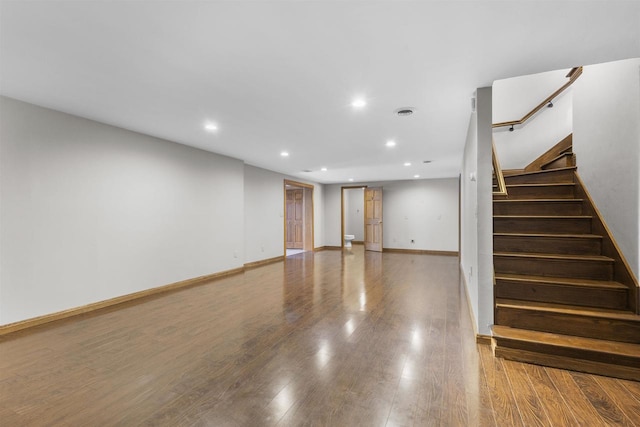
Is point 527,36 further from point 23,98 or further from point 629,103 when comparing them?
point 23,98

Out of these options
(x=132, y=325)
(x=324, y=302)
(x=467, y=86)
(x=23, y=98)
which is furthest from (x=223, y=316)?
(x=467, y=86)

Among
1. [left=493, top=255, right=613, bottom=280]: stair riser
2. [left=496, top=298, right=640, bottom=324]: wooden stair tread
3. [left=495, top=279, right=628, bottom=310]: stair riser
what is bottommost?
[left=496, top=298, right=640, bottom=324]: wooden stair tread

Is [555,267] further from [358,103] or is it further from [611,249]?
[358,103]

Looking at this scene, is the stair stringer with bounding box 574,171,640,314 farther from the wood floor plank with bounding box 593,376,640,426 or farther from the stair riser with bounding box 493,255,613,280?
the wood floor plank with bounding box 593,376,640,426

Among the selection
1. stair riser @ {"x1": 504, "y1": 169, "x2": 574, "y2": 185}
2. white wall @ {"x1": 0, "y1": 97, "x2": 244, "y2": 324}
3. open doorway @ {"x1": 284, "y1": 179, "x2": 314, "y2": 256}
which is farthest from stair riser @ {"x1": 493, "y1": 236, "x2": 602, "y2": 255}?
open doorway @ {"x1": 284, "y1": 179, "x2": 314, "y2": 256}

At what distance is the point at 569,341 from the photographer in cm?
226

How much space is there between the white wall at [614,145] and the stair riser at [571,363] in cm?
88

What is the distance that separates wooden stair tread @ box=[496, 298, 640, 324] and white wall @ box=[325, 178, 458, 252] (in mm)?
6197

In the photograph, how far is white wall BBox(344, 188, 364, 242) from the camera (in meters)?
11.2

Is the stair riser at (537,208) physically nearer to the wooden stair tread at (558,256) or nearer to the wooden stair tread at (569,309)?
the wooden stair tread at (558,256)

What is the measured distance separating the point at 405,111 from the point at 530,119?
3.30 metres

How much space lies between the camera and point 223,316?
11.1 ft

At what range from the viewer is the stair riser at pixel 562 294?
245 cm

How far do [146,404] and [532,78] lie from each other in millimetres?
6854
